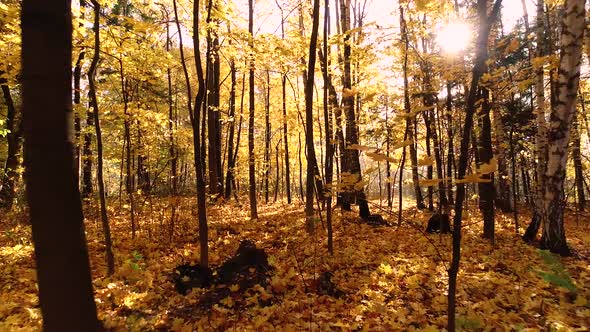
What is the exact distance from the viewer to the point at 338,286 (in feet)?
20.2

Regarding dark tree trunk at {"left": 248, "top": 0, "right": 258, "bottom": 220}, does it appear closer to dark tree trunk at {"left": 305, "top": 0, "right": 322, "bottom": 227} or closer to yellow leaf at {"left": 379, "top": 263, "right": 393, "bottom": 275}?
dark tree trunk at {"left": 305, "top": 0, "right": 322, "bottom": 227}

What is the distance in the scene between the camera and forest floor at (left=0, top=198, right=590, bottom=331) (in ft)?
15.7

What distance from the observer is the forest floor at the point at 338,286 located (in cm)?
479

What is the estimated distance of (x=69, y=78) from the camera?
217 cm

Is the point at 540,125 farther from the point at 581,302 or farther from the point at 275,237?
the point at 275,237

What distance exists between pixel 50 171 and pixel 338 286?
16.8ft

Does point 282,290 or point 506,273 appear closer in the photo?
point 282,290

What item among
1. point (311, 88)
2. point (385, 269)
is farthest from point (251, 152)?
point (385, 269)

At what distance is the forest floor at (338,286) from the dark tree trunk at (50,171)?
2.78 meters

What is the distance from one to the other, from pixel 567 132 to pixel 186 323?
316 inches

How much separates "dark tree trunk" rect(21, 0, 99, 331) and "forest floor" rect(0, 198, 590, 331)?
9.13 feet

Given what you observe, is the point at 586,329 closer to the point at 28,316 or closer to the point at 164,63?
the point at 28,316

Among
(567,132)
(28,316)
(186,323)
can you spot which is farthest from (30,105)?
(567,132)

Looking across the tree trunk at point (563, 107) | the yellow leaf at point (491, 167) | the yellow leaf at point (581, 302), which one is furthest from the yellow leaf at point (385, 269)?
the yellow leaf at point (491, 167)
